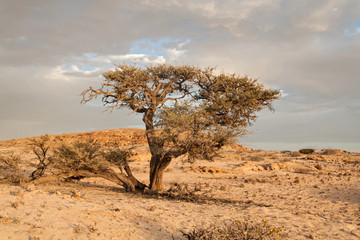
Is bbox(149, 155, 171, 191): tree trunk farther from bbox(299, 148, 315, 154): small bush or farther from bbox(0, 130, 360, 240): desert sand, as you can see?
bbox(299, 148, 315, 154): small bush

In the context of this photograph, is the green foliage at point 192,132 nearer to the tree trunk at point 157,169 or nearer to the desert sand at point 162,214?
the tree trunk at point 157,169

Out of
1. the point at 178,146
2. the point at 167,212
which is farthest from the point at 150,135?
the point at 167,212

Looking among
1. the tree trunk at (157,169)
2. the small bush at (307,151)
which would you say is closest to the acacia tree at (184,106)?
the tree trunk at (157,169)

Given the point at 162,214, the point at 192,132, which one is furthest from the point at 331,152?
the point at 162,214

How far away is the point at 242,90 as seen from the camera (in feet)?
44.3

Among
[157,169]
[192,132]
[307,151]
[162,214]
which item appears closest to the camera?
[162,214]

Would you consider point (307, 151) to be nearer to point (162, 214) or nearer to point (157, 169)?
point (157, 169)

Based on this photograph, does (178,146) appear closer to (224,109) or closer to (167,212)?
(224,109)

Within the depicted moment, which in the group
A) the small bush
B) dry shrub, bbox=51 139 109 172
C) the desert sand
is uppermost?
the small bush

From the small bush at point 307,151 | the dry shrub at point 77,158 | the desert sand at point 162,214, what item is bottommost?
the desert sand at point 162,214

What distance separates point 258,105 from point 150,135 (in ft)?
17.9

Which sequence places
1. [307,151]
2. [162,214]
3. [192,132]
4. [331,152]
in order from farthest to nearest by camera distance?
[307,151] → [331,152] → [192,132] → [162,214]

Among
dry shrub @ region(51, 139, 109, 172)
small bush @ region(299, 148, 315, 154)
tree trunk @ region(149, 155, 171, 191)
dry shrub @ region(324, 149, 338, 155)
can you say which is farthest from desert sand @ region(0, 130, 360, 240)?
small bush @ region(299, 148, 315, 154)

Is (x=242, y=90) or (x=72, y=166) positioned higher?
(x=242, y=90)
